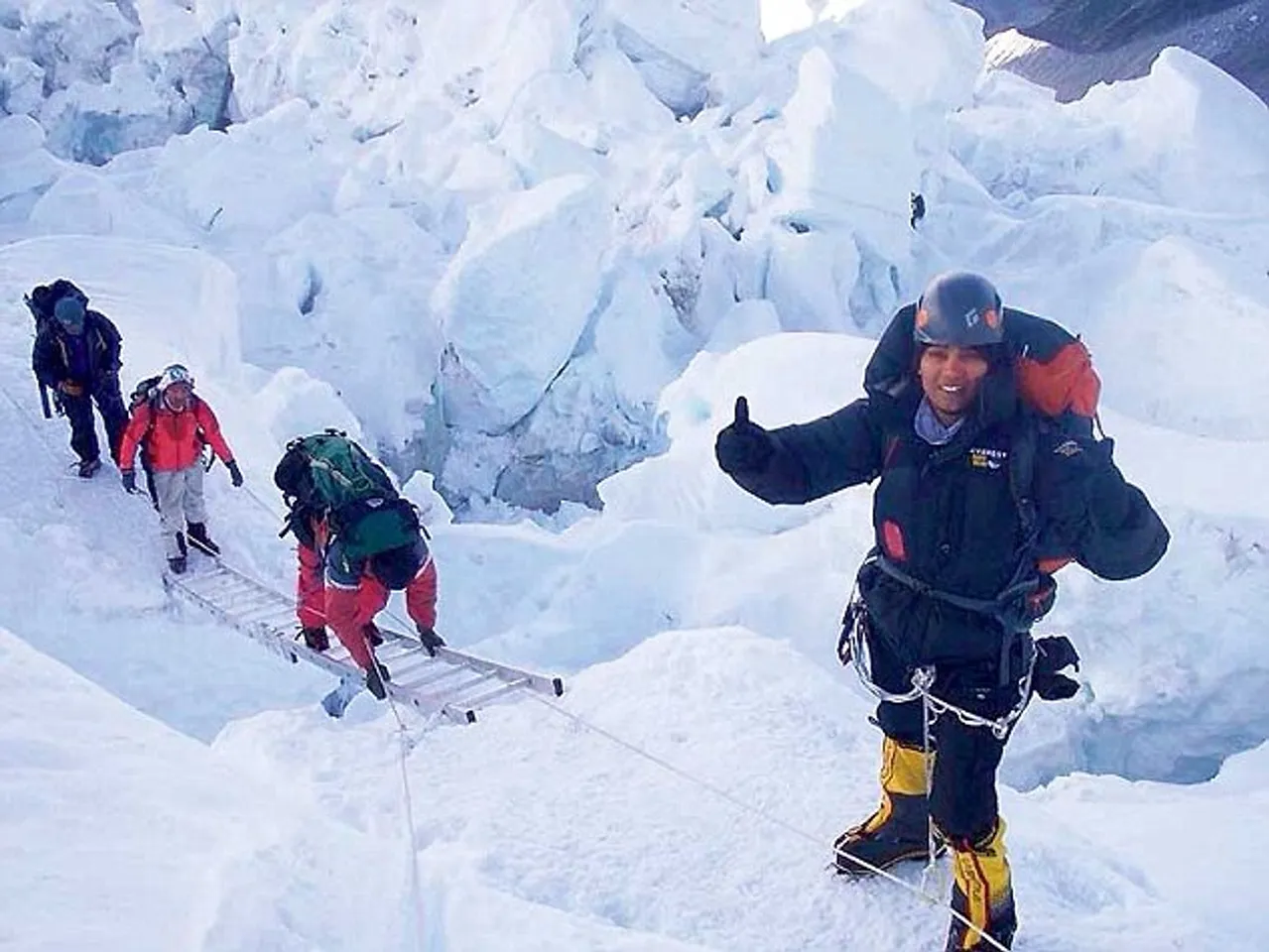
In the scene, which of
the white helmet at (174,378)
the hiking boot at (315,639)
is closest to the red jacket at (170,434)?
the white helmet at (174,378)

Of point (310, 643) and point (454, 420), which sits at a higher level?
point (310, 643)

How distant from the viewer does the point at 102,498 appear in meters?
5.96

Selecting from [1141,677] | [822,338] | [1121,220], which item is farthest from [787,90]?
[1141,677]

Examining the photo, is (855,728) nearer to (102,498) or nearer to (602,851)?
(602,851)

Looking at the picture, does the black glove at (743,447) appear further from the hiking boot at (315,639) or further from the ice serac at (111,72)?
the ice serac at (111,72)

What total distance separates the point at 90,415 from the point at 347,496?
2.84 meters

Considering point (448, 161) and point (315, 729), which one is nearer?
point (315, 729)

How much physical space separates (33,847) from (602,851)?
4.34ft

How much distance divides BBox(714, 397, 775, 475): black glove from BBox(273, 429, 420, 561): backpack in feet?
6.73

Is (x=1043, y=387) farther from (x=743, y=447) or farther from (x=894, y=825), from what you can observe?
(x=894, y=825)

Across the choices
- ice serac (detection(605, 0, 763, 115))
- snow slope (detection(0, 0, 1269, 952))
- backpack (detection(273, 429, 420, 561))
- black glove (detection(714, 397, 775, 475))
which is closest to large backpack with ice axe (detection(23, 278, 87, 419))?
snow slope (detection(0, 0, 1269, 952))

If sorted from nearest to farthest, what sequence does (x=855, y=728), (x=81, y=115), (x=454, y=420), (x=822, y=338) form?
(x=855, y=728) → (x=822, y=338) → (x=454, y=420) → (x=81, y=115)

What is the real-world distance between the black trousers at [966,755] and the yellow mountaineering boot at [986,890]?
1.3 inches

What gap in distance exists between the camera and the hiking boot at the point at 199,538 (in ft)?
18.4
